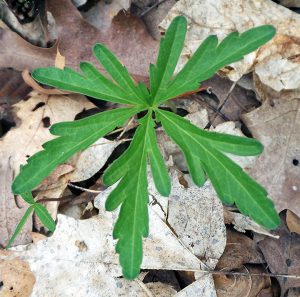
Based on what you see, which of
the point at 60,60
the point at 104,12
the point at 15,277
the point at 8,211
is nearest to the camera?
the point at 15,277

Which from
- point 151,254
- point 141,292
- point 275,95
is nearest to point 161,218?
point 151,254

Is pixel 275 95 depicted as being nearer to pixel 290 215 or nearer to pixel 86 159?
pixel 290 215

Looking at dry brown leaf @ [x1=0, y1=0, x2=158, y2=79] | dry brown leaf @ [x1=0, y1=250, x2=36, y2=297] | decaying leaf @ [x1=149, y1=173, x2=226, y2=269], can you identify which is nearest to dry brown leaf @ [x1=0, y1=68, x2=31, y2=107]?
dry brown leaf @ [x1=0, y1=0, x2=158, y2=79]

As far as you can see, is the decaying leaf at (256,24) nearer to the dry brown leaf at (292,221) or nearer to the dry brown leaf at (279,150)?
the dry brown leaf at (279,150)

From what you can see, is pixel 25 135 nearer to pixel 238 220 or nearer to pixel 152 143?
pixel 152 143

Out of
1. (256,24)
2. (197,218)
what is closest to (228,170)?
(197,218)

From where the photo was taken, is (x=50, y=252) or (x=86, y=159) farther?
(x=86, y=159)

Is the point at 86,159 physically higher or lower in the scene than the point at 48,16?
lower
